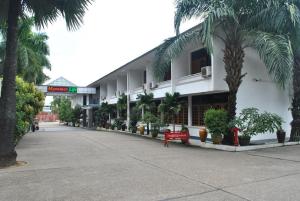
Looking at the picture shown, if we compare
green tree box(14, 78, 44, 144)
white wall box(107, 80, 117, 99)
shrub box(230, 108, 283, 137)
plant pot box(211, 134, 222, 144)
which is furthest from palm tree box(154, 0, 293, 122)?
white wall box(107, 80, 117, 99)

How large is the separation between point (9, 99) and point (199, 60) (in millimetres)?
13427

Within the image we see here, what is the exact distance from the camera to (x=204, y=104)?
19.6 metres

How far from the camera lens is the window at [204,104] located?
18.0 metres

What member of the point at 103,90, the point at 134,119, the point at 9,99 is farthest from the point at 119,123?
the point at 9,99

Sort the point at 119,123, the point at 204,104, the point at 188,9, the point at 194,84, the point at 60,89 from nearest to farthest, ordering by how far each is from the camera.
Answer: the point at 188,9
the point at 194,84
the point at 204,104
the point at 119,123
the point at 60,89

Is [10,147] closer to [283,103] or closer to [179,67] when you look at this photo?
[179,67]

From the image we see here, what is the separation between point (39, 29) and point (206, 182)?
27.1 feet

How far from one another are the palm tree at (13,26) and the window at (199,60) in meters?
10.6

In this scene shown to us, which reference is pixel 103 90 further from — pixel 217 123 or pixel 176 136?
pixel 217 123

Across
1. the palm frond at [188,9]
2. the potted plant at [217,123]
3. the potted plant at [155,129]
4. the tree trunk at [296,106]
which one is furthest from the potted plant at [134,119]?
the tree trunk at [296,106]

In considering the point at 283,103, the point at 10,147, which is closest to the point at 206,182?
the point at 10,147

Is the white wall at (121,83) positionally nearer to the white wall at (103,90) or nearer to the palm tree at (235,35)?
the white wall at (103,90)

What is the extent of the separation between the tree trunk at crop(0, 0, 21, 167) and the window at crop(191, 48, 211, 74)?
1226 centimetres

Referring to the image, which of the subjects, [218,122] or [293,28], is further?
[218,122]
